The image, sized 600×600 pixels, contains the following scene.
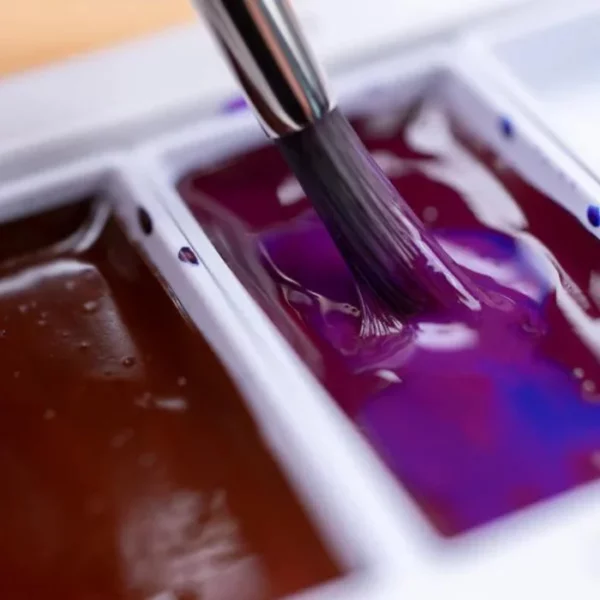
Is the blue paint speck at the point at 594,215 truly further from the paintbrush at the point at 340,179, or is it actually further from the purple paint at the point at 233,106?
the purple paint at the point at 233,106

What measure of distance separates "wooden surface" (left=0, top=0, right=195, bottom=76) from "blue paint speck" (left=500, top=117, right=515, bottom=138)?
0.97 ft

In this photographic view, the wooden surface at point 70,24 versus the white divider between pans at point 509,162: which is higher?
the wooden surface at point 70,24

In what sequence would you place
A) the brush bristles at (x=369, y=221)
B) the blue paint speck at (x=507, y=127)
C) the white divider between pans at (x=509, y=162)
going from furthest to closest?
the blue paint speck at (x=507, y=127)
the brush bristles at (x=369, y=221)
the white divider between pans at (x=509, y=162)

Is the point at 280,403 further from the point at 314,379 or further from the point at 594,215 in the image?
the point at 594,215

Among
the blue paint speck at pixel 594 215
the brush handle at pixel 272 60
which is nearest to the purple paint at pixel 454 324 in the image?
the blue paint speck at pixel 594 215

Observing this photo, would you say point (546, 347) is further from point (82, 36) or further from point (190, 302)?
point (82, 36)

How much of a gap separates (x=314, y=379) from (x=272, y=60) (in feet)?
0.60

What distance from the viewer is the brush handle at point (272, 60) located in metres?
0.52

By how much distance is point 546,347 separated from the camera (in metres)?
0.60

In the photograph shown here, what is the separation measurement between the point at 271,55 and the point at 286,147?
0.23ft

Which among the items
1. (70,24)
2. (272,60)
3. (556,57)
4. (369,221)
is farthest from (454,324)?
(70,24)

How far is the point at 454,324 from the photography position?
24.3 inches

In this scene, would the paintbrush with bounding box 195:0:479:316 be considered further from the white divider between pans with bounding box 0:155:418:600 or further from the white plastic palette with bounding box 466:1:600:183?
the white plastic palette with bounding box 466:1:600:183

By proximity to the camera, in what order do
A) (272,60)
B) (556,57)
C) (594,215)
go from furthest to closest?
(556,57) < (594,215) < (272,60)
